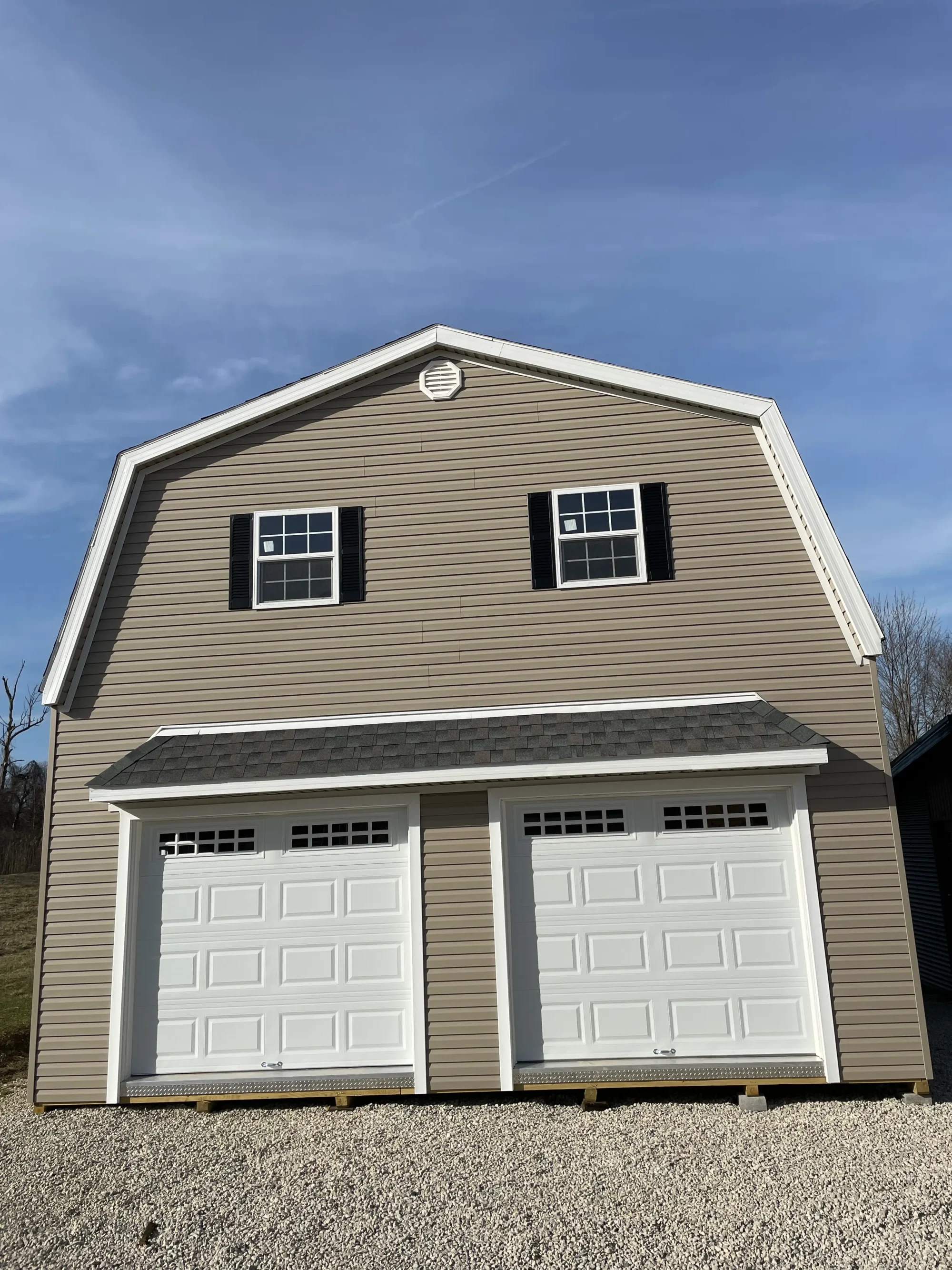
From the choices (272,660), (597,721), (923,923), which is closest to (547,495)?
(597,721)

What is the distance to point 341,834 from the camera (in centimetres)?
859

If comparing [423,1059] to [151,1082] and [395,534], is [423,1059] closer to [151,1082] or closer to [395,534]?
[151,1082]

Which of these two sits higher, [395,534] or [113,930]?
[395,534]

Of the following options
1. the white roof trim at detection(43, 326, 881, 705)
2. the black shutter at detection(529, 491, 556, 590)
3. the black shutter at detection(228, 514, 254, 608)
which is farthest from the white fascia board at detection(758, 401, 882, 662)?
the black shutter at detection(228, 514, 254, 608)

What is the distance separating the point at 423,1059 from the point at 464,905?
1.33 meters

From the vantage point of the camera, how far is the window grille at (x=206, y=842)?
867cm

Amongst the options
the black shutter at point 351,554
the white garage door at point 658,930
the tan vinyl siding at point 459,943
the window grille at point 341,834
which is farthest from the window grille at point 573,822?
the black shutter at point 351,554

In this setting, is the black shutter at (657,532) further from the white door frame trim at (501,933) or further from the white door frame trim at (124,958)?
the white door frame trim at (124,958)

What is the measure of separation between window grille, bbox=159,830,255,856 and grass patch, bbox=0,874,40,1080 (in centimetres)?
360

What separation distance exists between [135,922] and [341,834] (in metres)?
2.09

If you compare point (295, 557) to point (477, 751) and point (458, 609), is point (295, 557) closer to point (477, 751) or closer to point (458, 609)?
point (458, 609)

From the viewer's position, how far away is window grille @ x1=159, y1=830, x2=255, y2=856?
8672 mm

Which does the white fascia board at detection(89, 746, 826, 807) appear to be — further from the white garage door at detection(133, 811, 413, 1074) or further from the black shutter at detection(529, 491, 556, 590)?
the black shutter at detection(529, 491, 556, 590)

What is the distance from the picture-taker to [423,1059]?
7926 mm
